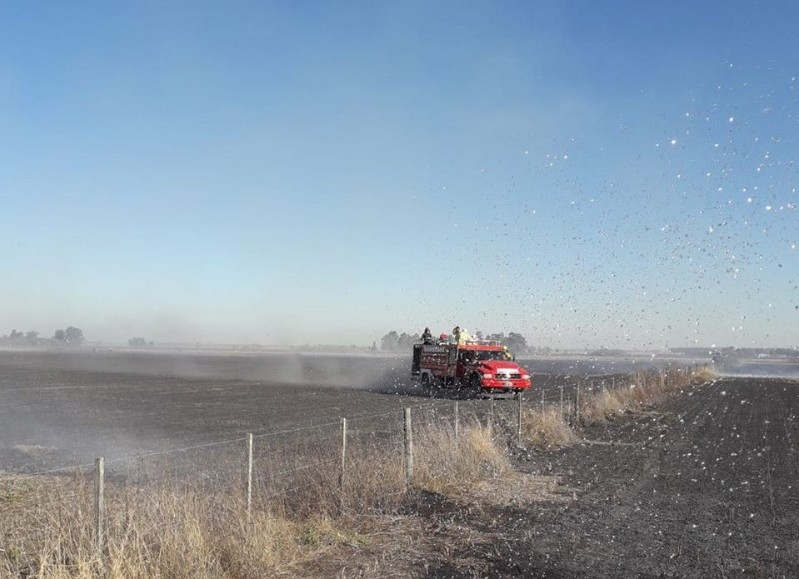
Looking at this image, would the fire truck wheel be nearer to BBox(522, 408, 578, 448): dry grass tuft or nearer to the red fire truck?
the red fire truck

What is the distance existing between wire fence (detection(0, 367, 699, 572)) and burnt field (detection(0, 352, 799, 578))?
1043 mm

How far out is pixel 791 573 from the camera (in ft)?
24.5

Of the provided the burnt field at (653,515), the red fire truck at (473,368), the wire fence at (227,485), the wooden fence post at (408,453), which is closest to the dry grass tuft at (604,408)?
the burnt field at (653,515)

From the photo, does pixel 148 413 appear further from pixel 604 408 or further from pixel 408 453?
pixel 604 408

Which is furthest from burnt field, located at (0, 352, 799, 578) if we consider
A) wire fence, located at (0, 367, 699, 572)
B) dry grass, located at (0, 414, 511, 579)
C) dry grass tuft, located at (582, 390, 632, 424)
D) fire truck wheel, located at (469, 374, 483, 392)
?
fire truck wheel, located at (469, 374, 483, 392)

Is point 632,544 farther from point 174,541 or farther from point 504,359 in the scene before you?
point 504,359

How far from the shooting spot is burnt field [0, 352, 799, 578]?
7.69 m

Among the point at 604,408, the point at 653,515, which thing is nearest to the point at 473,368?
the point at 604,408

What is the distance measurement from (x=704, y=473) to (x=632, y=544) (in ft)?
20.7

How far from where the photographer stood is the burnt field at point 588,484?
303 inches

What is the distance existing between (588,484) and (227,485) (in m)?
6.66

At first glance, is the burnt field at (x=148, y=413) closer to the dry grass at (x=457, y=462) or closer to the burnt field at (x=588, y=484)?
the burnt field at (x=588, y=484)

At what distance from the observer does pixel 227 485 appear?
10859mm

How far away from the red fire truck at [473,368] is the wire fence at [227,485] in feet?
44.8
